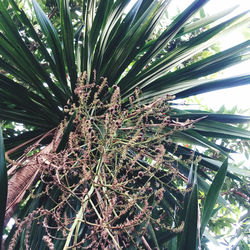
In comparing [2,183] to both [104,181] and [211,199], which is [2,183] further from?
[211,199]

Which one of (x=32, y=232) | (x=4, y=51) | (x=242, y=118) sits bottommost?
(x=32, y=232)

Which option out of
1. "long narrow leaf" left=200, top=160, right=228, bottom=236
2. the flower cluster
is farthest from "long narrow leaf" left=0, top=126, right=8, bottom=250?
"long narrow leaf" left=200, top=160, right=228, bottom=236

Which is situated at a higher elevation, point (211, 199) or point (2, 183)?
point (2, 183)

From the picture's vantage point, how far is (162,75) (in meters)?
2.00

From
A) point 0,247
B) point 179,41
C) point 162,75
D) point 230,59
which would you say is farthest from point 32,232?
point 179,41

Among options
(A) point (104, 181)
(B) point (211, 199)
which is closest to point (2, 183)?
(A) point (104, 181)

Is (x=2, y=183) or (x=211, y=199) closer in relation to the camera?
(x=2, y=183)

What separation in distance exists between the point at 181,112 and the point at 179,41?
1383 millimetres

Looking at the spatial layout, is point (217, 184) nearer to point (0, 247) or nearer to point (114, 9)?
point (0, 247)

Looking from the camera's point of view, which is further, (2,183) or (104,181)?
(104,181)

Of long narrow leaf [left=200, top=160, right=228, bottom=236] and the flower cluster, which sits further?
long narrow leaf [left=200, top=160, right=228, bottom=236]

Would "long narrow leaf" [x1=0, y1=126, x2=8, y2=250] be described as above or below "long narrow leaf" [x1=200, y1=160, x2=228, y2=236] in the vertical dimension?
above

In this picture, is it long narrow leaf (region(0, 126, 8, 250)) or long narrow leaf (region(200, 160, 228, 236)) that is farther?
long narrow leaf (region(200, 160, 228, 236))

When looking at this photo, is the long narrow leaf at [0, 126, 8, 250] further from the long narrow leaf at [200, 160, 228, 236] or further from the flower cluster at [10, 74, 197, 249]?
the long narrow leaf at [200, 160, 228, 236]
